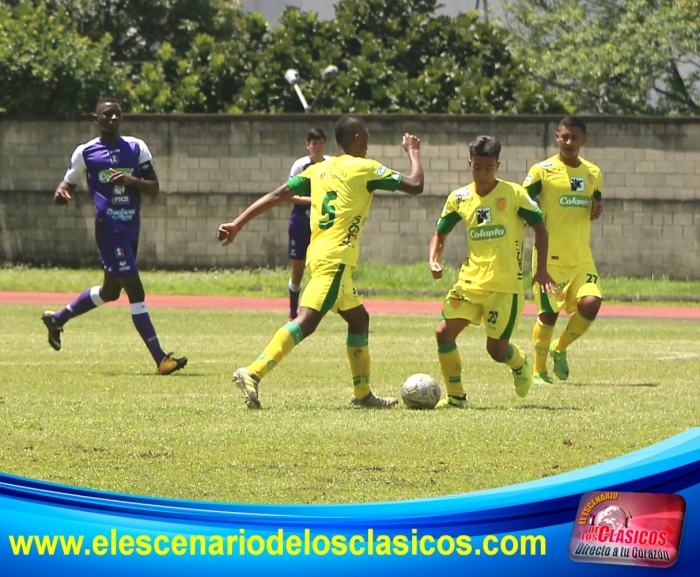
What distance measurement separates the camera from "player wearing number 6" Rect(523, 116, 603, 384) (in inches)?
481

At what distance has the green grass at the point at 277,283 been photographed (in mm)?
25625

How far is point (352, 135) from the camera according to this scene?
9.79 meters

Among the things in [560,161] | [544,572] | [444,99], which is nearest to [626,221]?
[444,99]

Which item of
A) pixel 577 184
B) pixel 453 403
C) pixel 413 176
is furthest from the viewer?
pixel 577 184

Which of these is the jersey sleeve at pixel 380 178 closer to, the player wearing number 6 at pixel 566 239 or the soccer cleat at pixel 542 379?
the player wearing number 6 at pixel 566 239

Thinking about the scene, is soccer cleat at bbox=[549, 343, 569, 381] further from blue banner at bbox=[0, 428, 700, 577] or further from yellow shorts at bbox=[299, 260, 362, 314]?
blue banner at bbox=[0, 428, 700, 577]

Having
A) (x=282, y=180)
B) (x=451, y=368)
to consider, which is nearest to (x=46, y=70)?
(x=282, y=180)

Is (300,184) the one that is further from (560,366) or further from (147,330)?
(560,366)

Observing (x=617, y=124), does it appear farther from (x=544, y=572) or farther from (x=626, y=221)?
(x=544, y=572)

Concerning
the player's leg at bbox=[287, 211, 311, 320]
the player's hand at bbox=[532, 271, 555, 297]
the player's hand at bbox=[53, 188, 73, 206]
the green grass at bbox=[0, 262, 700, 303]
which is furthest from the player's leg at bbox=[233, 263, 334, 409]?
the green grass at bbox=[0, 262, 700, 303]

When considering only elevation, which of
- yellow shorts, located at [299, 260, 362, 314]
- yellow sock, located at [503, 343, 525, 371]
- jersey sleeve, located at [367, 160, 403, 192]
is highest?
jersey sleeve, located at [367, 160, 403, 192]

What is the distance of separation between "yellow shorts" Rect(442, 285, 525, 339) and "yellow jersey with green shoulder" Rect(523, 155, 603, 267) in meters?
2.21

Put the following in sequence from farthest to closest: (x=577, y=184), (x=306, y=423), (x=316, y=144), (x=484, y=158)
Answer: (x=316, y=144)
(x=577, y=184)
(x=484, y=158)
(x=306, y=423)

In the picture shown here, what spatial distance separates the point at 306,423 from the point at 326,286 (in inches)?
45.0
